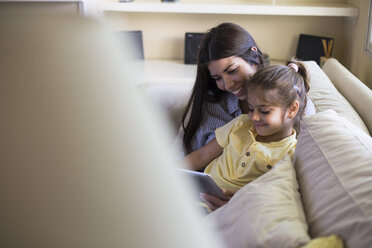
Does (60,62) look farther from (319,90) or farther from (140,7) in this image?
(140,7)

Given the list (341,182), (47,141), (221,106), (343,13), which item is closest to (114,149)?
(47,141)

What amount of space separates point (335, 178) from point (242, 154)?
49cm

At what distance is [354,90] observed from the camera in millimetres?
1350

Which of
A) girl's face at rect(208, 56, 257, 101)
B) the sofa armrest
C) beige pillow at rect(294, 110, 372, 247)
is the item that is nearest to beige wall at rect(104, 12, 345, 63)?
the sofa armrest

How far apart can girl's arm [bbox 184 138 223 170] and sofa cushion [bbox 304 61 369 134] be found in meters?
0.36

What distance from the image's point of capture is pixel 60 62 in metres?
0.12

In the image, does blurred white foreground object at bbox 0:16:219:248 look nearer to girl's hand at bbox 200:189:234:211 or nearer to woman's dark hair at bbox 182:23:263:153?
girl's hand at bbox 200:189:234:211

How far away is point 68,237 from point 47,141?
31 mm

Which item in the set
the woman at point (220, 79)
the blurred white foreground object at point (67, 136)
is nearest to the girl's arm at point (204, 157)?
the woman at point (220, 79)

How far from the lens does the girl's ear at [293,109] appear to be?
109cm

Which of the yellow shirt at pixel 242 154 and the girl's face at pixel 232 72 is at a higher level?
the girl's face at pixel 232 72

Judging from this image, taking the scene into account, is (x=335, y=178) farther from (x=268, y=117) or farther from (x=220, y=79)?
(x=220, y=79)

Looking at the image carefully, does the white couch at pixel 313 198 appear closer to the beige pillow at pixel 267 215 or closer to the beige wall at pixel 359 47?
the beige pillow at pixel 267 215

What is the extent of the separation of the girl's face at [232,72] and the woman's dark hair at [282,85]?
0.66 feet
